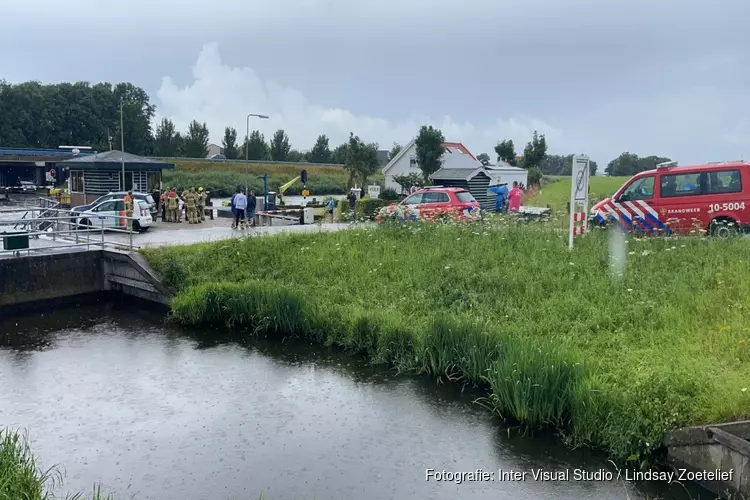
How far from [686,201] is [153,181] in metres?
29.2

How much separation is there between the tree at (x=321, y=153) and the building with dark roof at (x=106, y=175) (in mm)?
78394

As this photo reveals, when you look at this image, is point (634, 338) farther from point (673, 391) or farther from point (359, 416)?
point (359, 416)

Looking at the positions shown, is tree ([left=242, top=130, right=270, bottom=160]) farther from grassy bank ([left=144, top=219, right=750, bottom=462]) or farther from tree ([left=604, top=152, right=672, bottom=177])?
grassy bank ([left=144, top=219, right=750, bottom=462])

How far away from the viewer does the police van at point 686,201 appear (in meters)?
15.6

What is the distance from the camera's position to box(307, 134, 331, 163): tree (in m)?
115

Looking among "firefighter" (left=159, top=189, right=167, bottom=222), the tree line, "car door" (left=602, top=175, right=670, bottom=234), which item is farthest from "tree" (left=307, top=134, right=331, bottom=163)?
"car door" (left=602, top=175, right=670, bottom=234)

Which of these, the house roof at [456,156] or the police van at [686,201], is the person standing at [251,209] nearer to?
the police van at [686,201]

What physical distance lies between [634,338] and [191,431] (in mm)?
6769

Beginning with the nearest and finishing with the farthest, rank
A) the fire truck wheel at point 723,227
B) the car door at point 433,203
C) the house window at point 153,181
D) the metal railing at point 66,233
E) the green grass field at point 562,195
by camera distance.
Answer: the fire truck wheel at point 723,227 < the metal railing at point 66,233 < the car door at point 433,203 < the green grass field at point 562,195 < the house window at point 153,181

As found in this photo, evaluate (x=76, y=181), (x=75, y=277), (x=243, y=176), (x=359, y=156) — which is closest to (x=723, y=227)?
A: (x=75, y=277)

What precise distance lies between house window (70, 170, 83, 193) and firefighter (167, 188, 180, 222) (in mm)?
9128

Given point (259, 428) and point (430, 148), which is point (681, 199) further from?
point (430, 148)

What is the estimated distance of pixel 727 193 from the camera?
1570cm

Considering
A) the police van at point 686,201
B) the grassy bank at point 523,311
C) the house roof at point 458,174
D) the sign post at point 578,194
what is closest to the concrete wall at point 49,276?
the grassy bank at point 523,311
